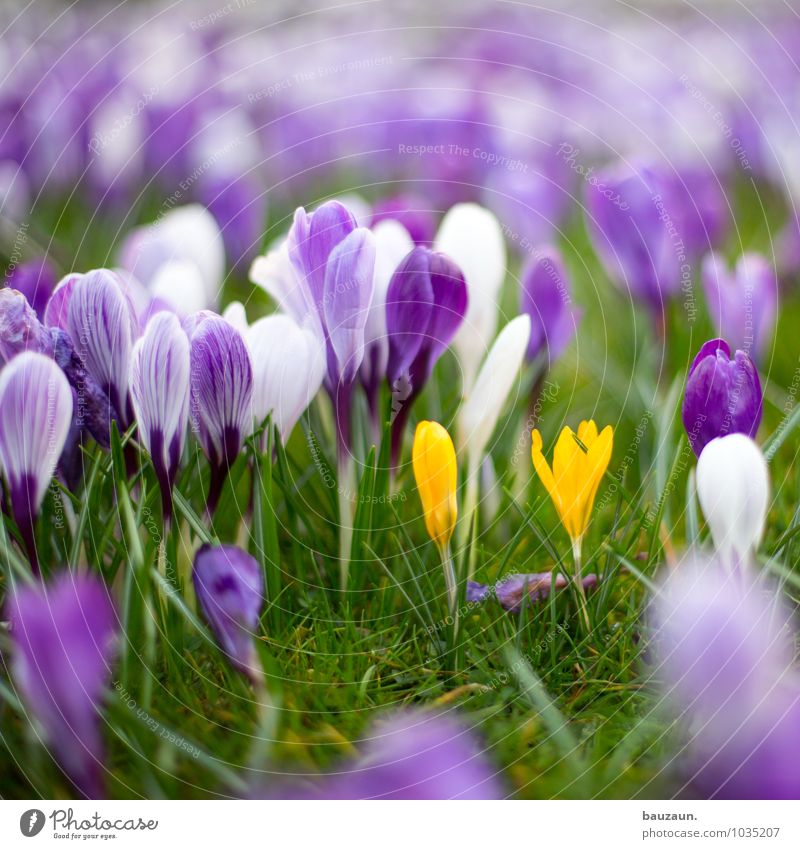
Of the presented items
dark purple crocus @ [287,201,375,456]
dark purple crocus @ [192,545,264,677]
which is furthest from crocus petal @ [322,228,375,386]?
dark purple crocus @ [192,545,264,677]

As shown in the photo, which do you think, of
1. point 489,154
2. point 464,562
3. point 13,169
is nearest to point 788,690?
point 464,562

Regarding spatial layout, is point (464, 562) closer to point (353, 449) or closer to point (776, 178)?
point (353, 449)

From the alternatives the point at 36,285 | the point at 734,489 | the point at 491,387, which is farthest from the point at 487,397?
the point at 36,285

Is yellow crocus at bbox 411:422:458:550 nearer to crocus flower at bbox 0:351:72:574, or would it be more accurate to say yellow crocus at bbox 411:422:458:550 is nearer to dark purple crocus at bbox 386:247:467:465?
dark purple crocus at bbox 386:247:467:465

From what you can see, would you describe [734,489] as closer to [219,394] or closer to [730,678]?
[730,678]

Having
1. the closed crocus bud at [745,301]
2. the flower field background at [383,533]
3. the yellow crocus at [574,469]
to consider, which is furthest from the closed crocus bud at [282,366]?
the closed crocus bud at [745,301]

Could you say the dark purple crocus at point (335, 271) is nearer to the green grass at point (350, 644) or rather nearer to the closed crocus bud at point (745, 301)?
the green grass at point (350, 644)

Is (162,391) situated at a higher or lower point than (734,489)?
higher
